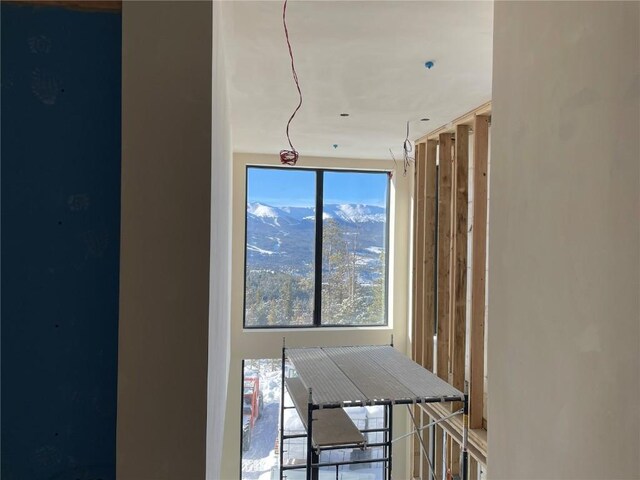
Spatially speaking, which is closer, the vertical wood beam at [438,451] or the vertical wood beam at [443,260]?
the vertical wood beam at [443,260]

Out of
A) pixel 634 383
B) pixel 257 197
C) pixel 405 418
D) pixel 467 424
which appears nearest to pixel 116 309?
pixel 634 383

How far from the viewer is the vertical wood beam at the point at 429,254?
450 cm

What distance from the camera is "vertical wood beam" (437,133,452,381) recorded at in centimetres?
423

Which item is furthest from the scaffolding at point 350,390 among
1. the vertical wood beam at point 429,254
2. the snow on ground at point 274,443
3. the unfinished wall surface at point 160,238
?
the snow on ground at point 274,443

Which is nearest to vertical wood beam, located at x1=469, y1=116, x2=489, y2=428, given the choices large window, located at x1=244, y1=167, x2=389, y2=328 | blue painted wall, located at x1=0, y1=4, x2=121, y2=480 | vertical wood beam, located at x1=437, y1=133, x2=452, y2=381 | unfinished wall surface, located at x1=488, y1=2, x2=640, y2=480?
vertical wood beam, located at x1=437, y1=133, x2=452, y2=381

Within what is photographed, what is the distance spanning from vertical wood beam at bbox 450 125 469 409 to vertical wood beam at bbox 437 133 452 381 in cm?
21

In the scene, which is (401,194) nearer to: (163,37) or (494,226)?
(494,226)

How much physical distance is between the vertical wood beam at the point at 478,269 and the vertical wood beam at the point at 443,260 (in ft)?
2.46

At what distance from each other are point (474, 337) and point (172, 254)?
2.99 m

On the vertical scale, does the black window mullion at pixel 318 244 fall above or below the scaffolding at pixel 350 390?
above

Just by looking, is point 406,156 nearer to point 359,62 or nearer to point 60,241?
point 359,62

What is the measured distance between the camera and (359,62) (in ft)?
7.72

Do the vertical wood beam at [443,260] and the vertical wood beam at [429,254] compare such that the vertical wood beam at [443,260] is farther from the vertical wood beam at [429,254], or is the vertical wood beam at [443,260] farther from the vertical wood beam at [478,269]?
the vertical wood beam at [478,269]

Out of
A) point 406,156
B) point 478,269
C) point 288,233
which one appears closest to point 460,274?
point 478,269
